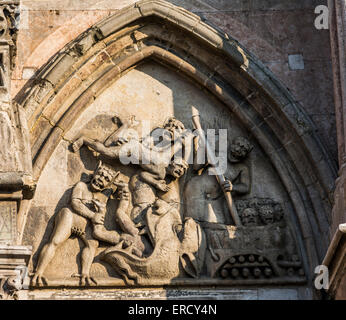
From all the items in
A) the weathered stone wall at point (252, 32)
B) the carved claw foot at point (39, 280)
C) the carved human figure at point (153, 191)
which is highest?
the weathered stone wall at point (252, 32)

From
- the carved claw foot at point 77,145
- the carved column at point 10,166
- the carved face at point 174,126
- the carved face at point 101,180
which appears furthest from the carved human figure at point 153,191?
the carved column at point 10,166

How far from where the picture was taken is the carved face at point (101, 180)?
37.0ft

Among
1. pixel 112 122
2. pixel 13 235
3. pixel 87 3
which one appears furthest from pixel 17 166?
pixel 87 3

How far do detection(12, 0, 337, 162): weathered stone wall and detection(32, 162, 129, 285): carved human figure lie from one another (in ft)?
4.17

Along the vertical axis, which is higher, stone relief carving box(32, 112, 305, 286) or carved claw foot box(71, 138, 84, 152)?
carved claw foot box(71, 138, 84, 152)

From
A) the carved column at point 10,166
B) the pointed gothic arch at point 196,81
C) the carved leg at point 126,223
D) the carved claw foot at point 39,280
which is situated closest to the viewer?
the carved column at point 10,166

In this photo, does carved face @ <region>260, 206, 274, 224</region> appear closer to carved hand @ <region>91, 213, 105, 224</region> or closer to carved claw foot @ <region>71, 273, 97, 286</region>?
carved hand @ <region>91, 213, 105, 224</region>

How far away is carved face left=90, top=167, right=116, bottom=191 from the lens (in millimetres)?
11273

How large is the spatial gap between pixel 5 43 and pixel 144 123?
182 centimetres

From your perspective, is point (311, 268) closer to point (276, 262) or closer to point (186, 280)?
point (276, 262)

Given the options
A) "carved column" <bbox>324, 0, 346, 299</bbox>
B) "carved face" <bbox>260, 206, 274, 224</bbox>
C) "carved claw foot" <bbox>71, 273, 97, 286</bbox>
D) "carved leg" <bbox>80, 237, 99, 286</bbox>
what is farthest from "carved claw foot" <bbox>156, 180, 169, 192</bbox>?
"carved column" <bbox>324, 0, 346, 299</bbox>

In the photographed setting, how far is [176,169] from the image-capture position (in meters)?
11.4

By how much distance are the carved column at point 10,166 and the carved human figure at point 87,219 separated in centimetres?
58

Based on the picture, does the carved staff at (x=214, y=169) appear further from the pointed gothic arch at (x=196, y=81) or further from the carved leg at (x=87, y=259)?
the carved leg at (x=87, y=259)
